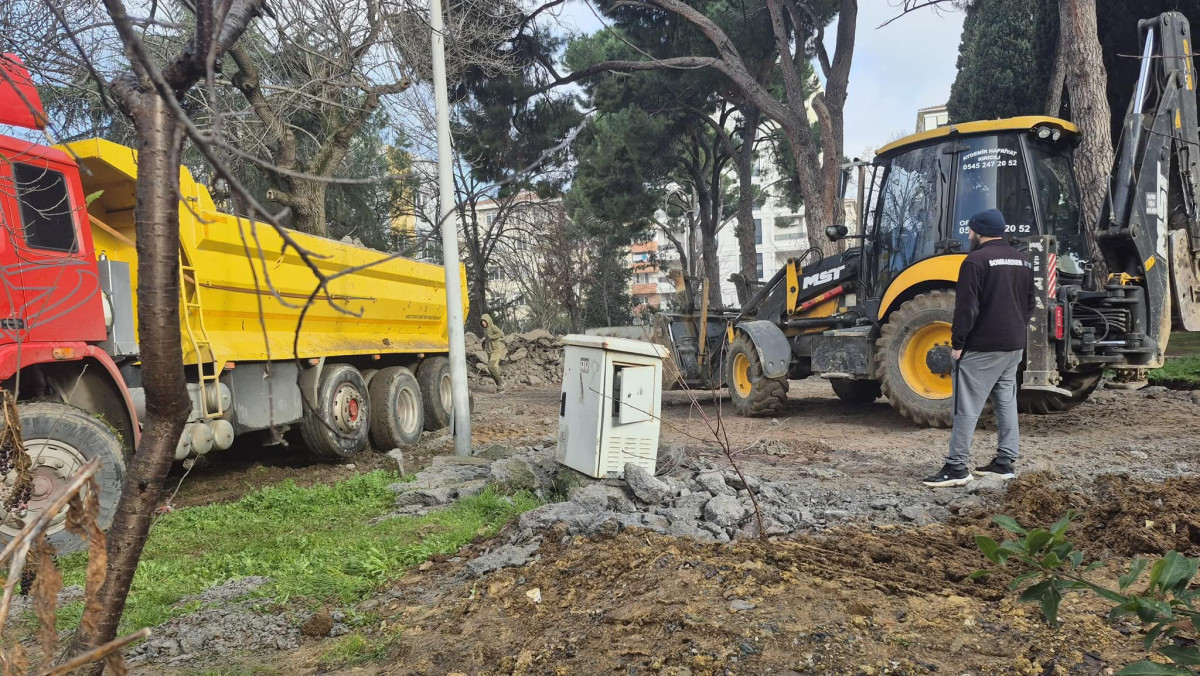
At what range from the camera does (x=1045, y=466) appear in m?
5.55

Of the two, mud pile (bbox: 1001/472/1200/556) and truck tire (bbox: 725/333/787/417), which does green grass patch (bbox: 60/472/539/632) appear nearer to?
mud pile (bbox: 1001/472/1200/556)

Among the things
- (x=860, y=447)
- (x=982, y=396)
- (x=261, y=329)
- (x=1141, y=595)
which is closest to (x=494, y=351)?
(x=860, y=447)

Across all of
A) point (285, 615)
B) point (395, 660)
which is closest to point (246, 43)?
point (285, 615)

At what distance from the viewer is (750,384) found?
397 inches

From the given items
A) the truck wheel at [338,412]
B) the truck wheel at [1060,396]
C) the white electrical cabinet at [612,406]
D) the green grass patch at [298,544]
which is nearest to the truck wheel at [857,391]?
the truck wheel at [1060,396]

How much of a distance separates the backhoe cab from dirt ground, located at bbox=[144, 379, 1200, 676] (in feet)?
5.88

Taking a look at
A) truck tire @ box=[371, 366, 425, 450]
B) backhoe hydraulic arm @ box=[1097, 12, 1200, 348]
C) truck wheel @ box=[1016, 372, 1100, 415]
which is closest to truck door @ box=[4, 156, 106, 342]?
truck tire @ box=[371, 366, 425, 450]

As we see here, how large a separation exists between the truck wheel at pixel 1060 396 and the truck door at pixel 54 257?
7767 millimetres

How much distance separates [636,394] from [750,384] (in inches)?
199

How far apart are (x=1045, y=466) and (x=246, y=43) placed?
10579mm

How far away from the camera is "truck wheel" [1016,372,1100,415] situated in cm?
761

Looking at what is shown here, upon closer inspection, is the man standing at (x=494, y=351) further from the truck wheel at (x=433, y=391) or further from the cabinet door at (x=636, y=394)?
the cabinet door at (x=636, y=394)

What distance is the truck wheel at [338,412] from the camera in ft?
24.4

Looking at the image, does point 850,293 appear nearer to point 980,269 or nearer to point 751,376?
point 751,376
